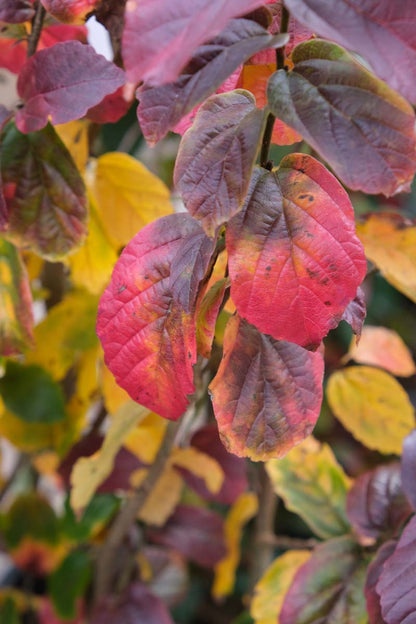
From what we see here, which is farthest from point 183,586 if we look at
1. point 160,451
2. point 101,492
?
point 160,451

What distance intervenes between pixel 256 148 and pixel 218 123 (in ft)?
0.09

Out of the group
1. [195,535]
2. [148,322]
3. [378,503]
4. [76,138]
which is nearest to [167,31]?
[148,322]

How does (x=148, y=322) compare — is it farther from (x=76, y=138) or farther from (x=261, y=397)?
(x=76, y=138)

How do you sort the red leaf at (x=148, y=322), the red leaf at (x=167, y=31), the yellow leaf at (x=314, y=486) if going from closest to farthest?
the red leaf at (x=167, y=31) → the red leaf at (x=148, y=322) → the yellow leaf at (x=314, y=486)

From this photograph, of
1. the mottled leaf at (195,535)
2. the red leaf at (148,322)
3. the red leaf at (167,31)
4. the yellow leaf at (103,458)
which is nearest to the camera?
the red leaf at (167,31)

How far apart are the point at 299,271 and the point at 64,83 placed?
17 centimetres

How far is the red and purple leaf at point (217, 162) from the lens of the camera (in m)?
0.28

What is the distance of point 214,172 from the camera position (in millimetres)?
285

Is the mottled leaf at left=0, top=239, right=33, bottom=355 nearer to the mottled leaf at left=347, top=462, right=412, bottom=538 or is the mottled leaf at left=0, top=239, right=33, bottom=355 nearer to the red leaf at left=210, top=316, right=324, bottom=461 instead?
the red leaf at left=210, top=316, right=324, bottom=461

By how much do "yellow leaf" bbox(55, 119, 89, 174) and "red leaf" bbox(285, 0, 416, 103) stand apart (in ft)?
0.83

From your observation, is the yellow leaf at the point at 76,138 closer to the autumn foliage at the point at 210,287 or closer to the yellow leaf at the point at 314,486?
the autumn foliage at the point at 210,287

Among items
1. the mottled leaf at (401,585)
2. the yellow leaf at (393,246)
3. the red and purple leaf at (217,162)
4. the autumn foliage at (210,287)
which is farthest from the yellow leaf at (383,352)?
the red and purple leaf at (217,162)

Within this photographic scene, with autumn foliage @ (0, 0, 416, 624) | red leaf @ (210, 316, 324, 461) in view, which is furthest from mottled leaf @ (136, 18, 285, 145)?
red leaf @ (210, 316, 324, 461)

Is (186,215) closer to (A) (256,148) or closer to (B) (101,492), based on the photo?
(A) (256,148)
